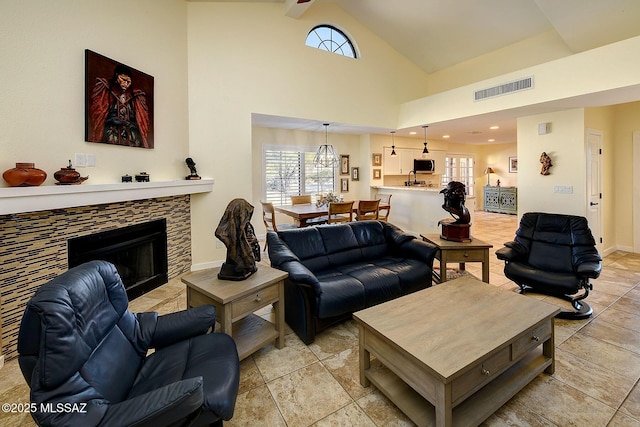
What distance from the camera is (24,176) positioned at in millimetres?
2227

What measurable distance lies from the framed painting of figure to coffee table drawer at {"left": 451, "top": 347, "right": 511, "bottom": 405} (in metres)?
3.60

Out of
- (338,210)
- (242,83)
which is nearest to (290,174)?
(338,210)

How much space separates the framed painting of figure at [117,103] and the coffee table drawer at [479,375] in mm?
3601

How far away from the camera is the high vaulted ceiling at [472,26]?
3965 mm

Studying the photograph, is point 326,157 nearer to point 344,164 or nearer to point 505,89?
point 344,164

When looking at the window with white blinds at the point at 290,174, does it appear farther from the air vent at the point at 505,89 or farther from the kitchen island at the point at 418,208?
the air vent at the point at 505,89

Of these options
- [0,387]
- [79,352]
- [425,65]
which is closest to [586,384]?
[79,352]

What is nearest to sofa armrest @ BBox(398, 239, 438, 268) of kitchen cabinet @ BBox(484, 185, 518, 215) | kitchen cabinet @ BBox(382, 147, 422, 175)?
kitchen cabinet @ BBox(382, 147, 422, 175)

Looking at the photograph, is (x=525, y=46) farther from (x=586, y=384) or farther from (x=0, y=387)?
(x=0, y=387)

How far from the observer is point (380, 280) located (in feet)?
9.13

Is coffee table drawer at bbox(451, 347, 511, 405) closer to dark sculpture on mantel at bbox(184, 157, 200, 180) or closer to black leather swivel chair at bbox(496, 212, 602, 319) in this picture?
black leather swivel chair at bbox(496, 212, 602, 319)

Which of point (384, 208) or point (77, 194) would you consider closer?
point (77, 194)

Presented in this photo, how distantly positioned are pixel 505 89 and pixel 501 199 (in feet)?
20.2

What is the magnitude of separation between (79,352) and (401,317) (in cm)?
169
